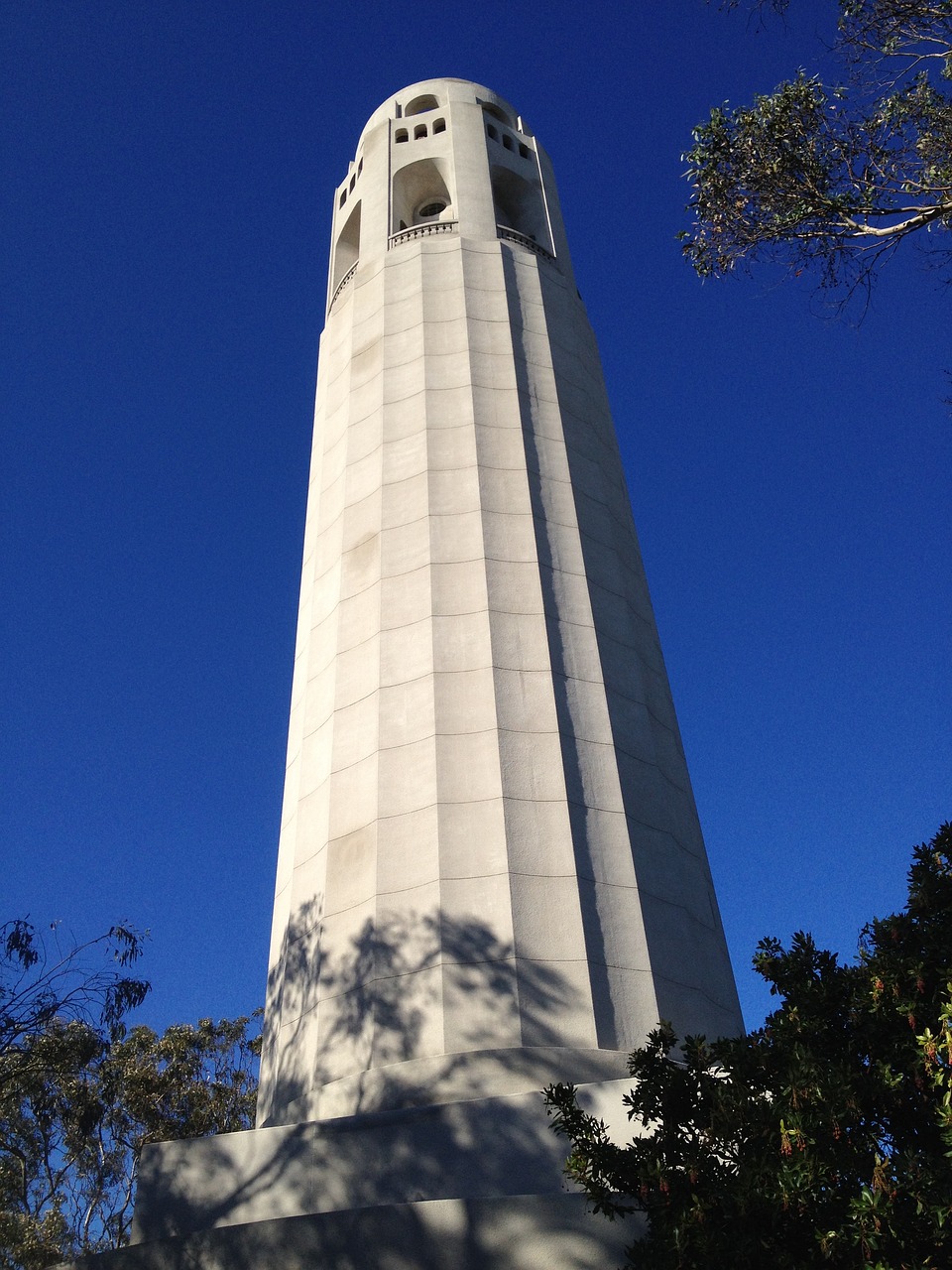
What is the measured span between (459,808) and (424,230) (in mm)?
14351

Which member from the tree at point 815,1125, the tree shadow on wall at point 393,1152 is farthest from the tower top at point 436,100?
the tree at point 815,1125

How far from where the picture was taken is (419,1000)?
13.0 m

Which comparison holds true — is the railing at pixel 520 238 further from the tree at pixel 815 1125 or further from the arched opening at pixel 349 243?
the tree at pixel 815 1125

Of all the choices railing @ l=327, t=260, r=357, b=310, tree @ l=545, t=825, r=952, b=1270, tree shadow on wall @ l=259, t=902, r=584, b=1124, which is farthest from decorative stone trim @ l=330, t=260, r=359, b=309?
tree @ l=545, t=825, r=952, b=1270

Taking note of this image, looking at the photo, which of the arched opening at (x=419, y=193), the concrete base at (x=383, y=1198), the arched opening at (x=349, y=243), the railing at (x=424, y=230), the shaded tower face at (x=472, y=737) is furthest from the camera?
the arched opening at (x=349, y=243)

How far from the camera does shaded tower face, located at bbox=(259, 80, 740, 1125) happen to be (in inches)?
514

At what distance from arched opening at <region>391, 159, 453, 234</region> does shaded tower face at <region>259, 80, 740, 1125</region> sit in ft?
10.6

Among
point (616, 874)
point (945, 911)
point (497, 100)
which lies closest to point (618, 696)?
point (616, 874)

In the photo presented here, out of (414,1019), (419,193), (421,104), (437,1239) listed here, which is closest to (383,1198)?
(437,1239)

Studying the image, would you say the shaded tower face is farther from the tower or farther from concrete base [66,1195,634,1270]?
concrete base [66,1195,634,1270]

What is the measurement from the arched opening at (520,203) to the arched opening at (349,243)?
348cm

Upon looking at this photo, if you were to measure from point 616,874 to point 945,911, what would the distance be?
632 centimetres

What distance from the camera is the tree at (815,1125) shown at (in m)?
6.48

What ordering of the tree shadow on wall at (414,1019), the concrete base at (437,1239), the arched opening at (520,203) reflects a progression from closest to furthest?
the concrete base at (437,1239) → the tree shadow on wall at (414,1019) → the arched opening at (520,203)
